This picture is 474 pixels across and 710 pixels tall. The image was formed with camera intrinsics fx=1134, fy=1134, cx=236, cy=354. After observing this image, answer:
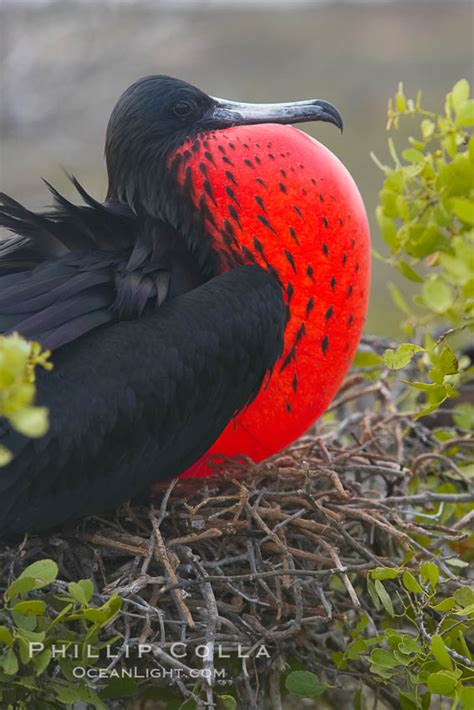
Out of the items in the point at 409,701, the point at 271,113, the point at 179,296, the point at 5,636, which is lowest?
the point at 409,701

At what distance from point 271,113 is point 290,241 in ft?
0.75

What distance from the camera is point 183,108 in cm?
178

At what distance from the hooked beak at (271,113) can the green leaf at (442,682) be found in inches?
33.2

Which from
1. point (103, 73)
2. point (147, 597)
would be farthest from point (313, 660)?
point (103, 73)

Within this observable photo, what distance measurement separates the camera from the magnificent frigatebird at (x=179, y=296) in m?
1.57

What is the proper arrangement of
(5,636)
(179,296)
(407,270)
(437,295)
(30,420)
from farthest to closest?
(407,270) → (179,296) → (437,295) → (5,636) → (30,420)

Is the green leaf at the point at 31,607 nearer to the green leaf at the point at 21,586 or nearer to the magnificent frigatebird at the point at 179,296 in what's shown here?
the green leaf at the point at 21,586

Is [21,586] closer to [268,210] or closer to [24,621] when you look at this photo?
[24,621]

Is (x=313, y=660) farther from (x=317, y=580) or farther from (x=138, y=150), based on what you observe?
(x=138, y=150)

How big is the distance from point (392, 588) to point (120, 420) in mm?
541

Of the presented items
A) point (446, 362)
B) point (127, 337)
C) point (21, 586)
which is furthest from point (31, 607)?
point (446, 362)

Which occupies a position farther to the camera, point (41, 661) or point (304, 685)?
point (304, 685)

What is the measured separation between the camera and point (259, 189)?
5.48ft

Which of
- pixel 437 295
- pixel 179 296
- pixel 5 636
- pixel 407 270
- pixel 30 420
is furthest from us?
pixel 407 270
